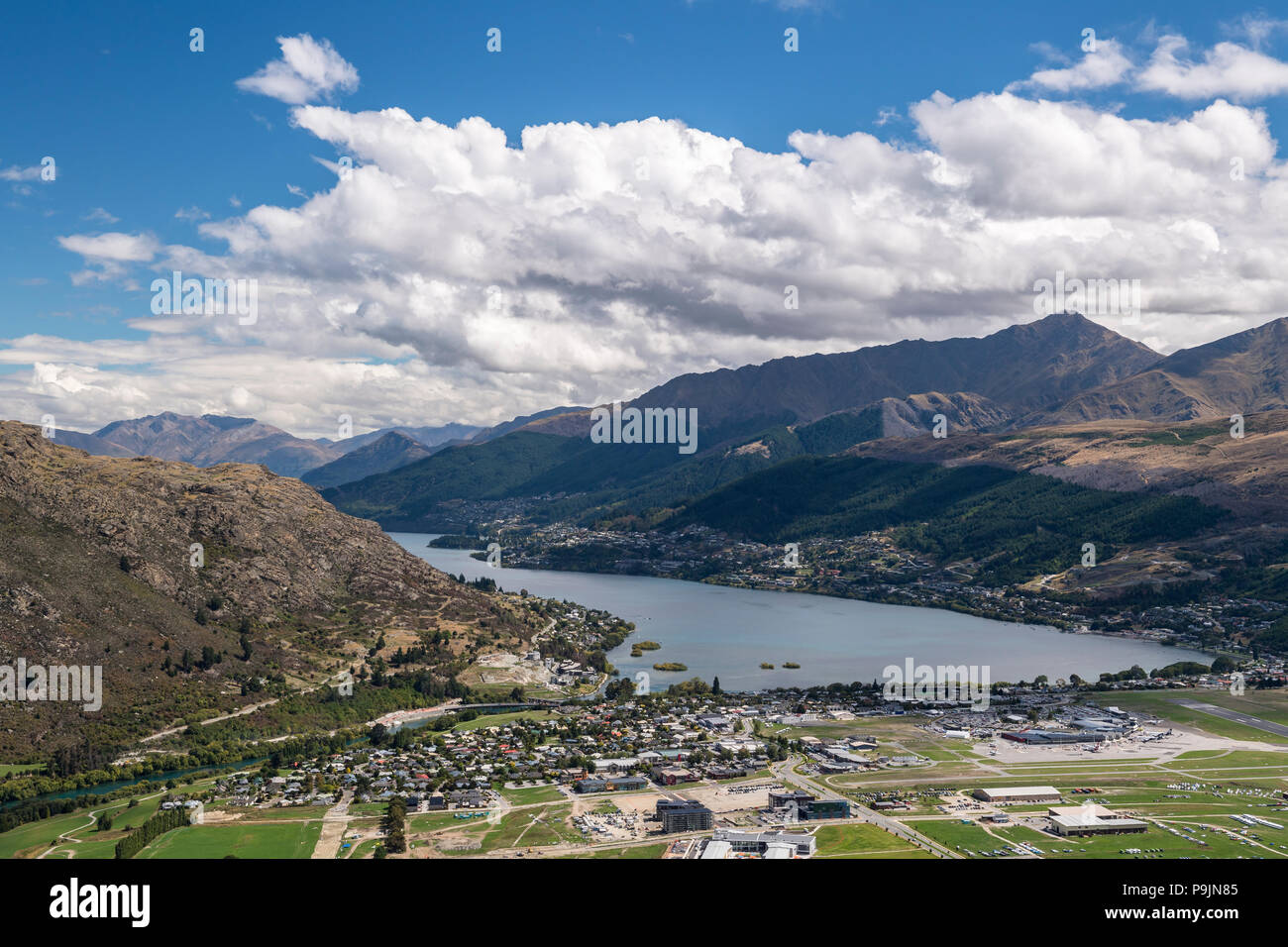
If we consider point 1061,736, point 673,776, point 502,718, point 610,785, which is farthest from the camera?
point 502,718

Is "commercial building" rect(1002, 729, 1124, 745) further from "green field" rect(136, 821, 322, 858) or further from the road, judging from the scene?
"green field" rect(136, 821, 322, 858)

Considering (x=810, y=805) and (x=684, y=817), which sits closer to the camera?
(x=684, y=817)

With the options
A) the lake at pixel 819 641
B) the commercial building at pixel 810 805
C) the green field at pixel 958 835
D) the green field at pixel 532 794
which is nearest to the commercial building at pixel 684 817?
the commercial building at pixel 810 805

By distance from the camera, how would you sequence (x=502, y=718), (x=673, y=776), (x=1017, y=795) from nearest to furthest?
(x=1017, y=795), (x=673, y=776), (x=502, y=718)

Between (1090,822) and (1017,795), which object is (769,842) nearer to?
(1090,822)

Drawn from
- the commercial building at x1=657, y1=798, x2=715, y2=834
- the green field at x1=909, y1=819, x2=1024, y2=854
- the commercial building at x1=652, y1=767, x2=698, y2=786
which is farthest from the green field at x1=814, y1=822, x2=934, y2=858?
the commercial building at x1=652, y1=767, x2=698, y2=786

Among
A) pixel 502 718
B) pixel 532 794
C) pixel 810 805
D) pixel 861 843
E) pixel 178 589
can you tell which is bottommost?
pixel 502 718

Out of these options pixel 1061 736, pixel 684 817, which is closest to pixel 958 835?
pixel 684 817
